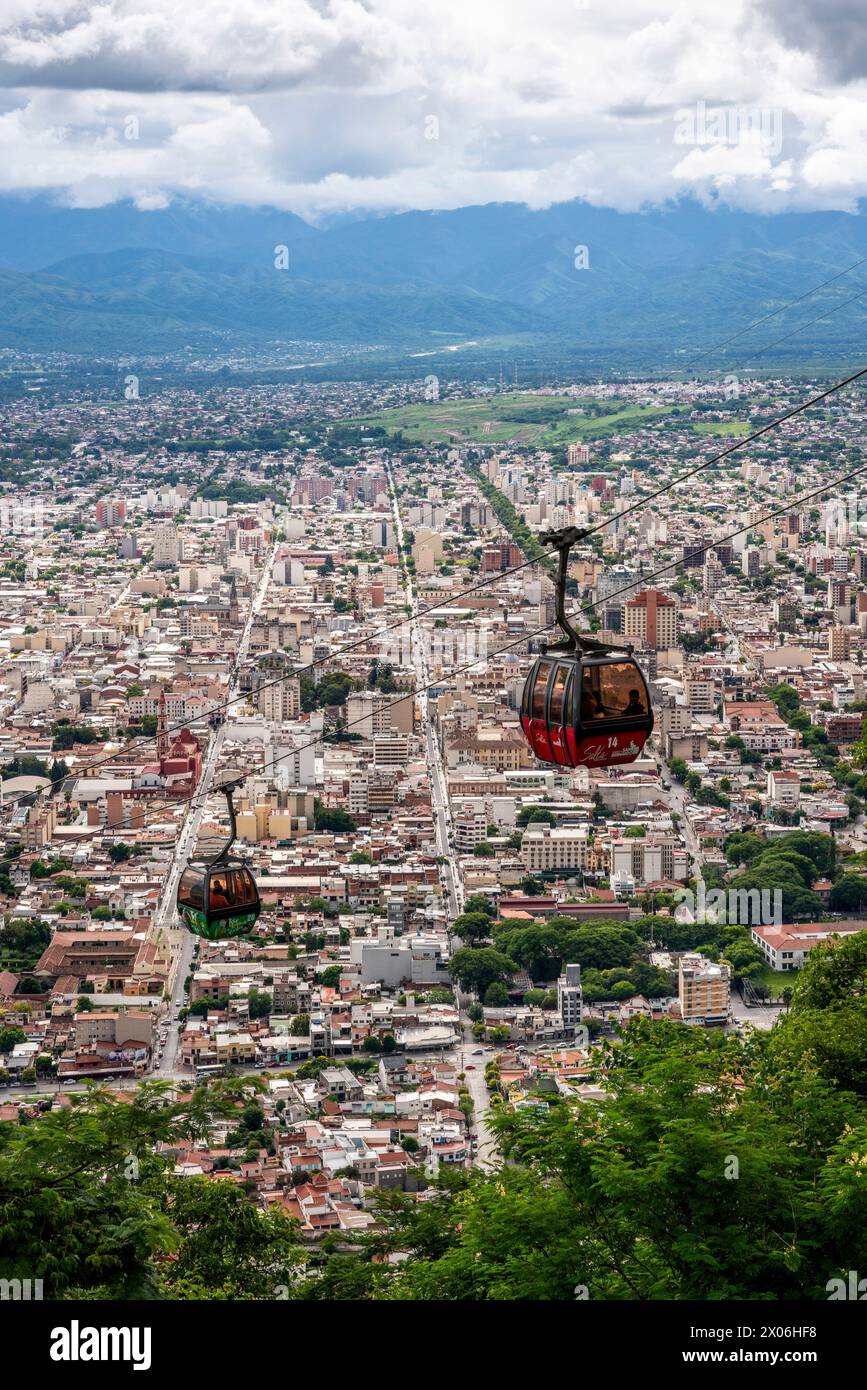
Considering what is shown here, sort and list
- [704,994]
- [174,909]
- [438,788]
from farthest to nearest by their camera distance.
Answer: [438,788], [174,909], [704,994]

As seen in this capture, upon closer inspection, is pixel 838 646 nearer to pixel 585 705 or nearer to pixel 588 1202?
pixel 588 1202

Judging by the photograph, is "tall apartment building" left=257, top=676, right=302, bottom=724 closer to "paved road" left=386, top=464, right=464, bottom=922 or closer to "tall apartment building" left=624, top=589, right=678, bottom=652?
"paved road" left=386, top=464, right=464, bottom=922

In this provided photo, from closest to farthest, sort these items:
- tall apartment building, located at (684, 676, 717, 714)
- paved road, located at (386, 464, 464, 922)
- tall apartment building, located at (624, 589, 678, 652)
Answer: paved road, located at (386, 464, 464, 922), tall apartment building, located at (684, 676, 717, 714), tall apartment building, located at (624, 589, 678, 652)

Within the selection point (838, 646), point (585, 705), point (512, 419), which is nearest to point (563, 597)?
point (585, 705)

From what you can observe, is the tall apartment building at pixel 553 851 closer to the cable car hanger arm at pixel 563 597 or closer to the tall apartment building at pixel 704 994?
the tall apartment building at pixel 704 994

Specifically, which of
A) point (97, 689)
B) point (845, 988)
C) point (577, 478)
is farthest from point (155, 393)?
point (845, 988)

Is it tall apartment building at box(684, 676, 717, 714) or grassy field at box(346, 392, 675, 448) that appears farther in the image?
grassy field at box(346, 392, 675, 448)

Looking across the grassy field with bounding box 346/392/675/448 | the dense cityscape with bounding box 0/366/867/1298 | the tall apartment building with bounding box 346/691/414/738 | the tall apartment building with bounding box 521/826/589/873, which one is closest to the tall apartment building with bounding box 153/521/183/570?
the dense cityscape with bounding box 0/366/867/1298
